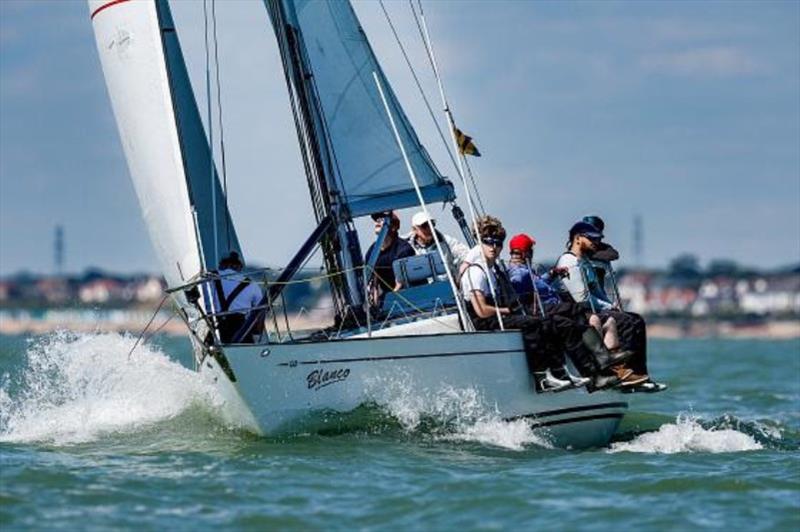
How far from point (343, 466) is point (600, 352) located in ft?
8.68

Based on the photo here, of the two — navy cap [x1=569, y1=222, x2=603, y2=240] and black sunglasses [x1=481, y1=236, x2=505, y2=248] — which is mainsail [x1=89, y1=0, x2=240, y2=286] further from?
navy cap [x1=569, y1=222, x2=603, y2=240]

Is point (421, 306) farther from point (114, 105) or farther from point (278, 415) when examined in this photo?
point (114, 105)

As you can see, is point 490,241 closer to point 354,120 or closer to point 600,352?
point 600,352

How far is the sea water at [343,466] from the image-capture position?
13766 millimetres

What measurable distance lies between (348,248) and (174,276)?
5.01 ft

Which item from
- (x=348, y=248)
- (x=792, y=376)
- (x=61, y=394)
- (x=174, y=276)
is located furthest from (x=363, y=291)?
(x=792, y=376)

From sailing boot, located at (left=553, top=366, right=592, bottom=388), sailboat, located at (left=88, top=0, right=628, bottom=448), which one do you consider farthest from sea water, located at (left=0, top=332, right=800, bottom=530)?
sailing boot, located at (left=553, top=366, right=592, bottom=388)

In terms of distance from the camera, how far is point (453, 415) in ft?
55.8

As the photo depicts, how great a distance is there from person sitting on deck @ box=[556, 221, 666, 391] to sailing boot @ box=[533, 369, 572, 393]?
71 cm

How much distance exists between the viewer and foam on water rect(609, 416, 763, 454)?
1728 cm

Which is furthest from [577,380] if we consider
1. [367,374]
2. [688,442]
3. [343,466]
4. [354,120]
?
[354,120]

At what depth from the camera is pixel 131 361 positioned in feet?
64.5

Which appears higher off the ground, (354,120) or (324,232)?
(354,120)

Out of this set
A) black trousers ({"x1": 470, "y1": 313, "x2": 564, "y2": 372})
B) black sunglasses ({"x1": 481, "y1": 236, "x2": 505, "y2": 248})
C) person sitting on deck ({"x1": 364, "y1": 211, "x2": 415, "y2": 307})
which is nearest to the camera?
black trousers ({"x1": 470, "y1": 313, "x2": 564, "y2": 372})
